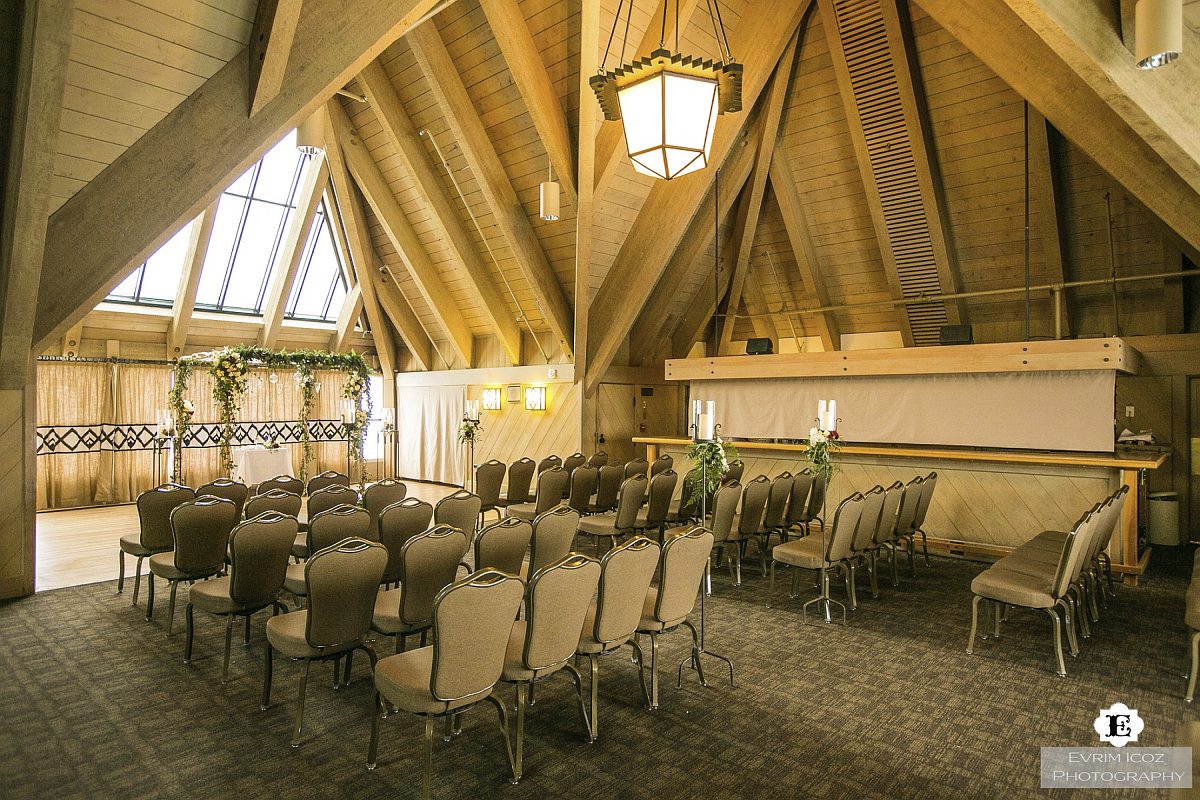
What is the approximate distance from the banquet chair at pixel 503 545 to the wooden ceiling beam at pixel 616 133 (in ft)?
16.1

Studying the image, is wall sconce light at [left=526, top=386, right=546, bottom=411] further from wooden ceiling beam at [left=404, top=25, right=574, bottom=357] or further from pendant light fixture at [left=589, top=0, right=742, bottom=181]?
pendant light fixture at [left=589, top=0, right=742, bottom=181]

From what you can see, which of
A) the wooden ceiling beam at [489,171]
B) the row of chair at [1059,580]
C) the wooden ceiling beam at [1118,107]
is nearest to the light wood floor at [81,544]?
the wooden ceiling beam at [489,171]

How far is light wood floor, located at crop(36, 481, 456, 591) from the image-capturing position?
22.0ft

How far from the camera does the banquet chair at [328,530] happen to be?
458cm

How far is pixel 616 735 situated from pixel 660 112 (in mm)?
3367

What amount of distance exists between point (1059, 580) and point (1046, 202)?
19.3 ft

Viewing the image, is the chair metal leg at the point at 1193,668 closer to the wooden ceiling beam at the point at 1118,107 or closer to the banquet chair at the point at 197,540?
the wooden ceiling beam at the point at 1118,107

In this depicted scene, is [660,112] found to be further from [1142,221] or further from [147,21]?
[1142,221]

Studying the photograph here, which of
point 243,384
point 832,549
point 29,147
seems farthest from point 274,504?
point 243,384

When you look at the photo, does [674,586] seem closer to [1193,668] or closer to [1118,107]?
[1193,668]

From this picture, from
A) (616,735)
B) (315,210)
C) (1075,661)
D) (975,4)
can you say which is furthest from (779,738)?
(315,210)

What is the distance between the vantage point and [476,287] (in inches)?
446

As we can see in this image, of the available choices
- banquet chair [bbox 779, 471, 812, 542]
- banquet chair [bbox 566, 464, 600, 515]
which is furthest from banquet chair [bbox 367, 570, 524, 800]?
banquet chair [bbox 779, 471, 812, 542]

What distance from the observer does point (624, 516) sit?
6781 millimetres
